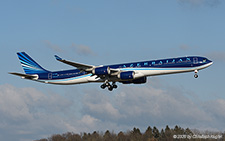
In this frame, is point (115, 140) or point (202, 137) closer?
point (202, 137)

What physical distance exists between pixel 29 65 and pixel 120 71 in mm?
21891

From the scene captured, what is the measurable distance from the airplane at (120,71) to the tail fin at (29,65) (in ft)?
8.00

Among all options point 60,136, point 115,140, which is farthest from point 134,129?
point 60,136

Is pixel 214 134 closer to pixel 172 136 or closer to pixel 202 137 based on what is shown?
pixel 202 137

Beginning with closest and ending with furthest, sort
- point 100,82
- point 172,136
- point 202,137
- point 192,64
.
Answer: point 192,64 < point 100,82 < point 202,137 < point 172,136

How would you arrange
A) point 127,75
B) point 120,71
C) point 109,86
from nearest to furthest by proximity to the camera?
point 127,75, point 120,71, point 109,86

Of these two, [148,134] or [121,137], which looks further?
[148,134]

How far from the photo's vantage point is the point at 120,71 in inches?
2440

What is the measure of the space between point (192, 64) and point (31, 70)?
32393 millimetres

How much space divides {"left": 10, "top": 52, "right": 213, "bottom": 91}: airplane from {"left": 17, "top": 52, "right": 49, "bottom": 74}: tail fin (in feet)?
8.00

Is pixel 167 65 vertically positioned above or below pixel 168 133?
above

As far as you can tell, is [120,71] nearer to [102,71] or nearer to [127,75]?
[127,75]

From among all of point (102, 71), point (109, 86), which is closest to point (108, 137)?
point (109, 86)

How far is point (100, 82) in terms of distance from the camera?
218 ft
